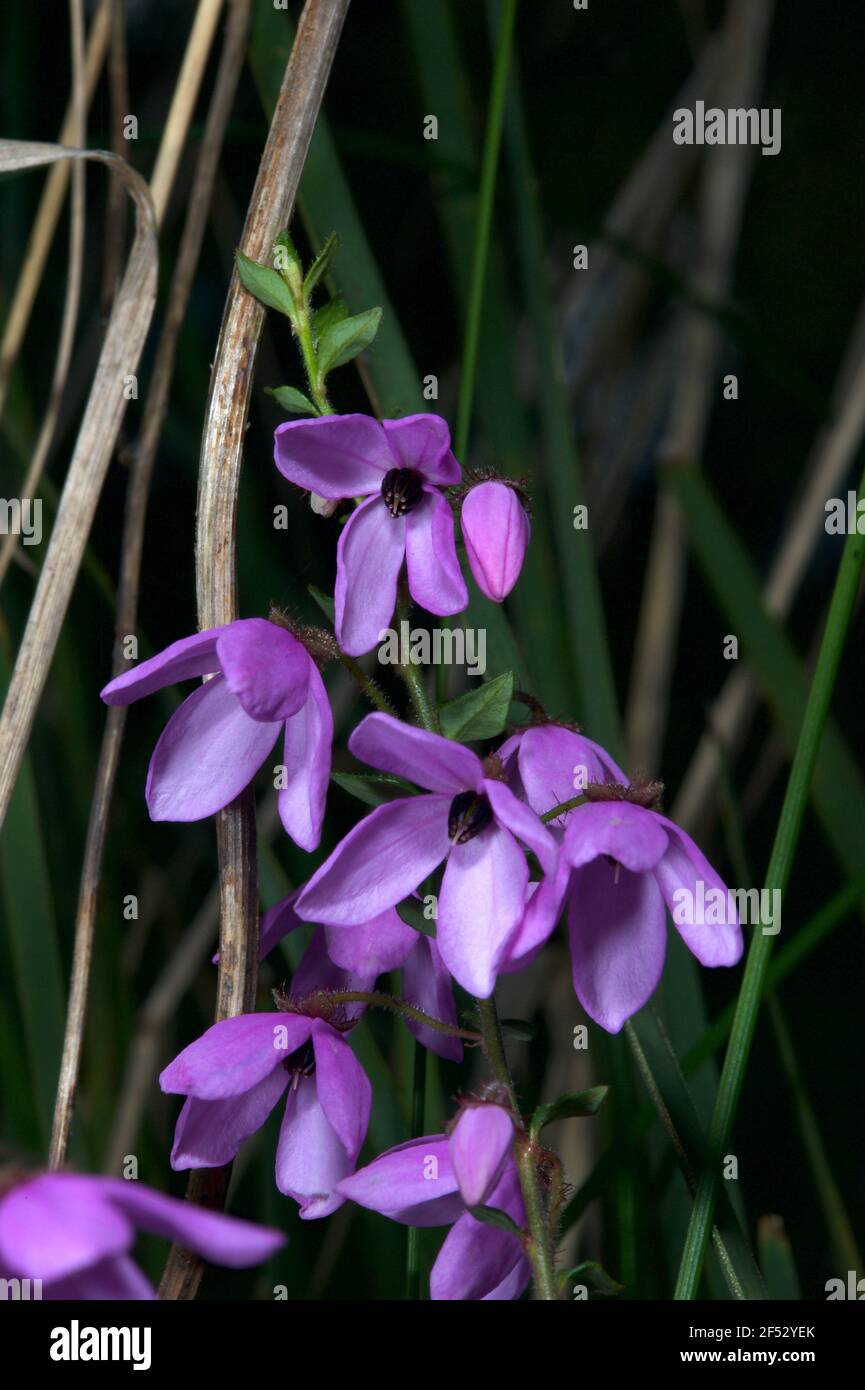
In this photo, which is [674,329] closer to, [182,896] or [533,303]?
[533,303]

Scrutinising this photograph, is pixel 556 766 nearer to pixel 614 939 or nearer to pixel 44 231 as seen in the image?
pixel 614 939

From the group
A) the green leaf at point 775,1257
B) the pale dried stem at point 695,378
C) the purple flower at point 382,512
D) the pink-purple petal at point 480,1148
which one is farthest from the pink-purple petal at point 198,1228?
the pale dried stem at point 695,378

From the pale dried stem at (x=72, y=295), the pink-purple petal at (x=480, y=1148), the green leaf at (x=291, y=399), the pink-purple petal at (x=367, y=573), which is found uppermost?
the pale dried stem at (x=72, y=295)

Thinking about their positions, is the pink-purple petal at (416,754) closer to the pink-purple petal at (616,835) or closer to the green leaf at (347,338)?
the pink-purple petal at (616,835)

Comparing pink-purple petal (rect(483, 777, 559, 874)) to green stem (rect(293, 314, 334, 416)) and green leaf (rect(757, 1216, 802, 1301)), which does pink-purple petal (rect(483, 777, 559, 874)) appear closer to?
green stem (rect(293, 314, 334, 416))

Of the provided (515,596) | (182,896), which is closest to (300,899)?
(515,596)
